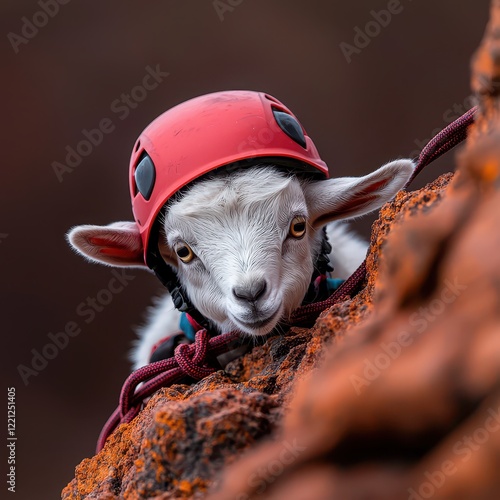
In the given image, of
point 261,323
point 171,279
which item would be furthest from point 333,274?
point 261,323

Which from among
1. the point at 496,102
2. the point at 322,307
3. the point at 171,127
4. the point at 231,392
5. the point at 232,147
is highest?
the point at 171,127

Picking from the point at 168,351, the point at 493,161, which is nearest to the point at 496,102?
the point at 493,161

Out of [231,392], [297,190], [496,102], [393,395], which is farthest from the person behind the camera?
[297,190]

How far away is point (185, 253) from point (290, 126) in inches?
17.7

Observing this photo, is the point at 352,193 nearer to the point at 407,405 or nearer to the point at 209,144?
the point at 209,144

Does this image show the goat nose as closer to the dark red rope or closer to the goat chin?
the dark red rope

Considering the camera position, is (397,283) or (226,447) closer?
(397,283)

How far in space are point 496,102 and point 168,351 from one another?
50.1 inches

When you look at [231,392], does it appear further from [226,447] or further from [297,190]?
[297,190]

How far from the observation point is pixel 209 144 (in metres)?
1.75

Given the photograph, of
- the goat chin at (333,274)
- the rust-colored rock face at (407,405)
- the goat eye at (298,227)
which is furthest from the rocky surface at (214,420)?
the goat chin at (333,274)

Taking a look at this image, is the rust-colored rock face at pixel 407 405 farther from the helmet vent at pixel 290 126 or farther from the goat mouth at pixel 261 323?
the helmet vent at pixel 290 126

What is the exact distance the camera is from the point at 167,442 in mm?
926

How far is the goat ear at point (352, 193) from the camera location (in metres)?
1.91
